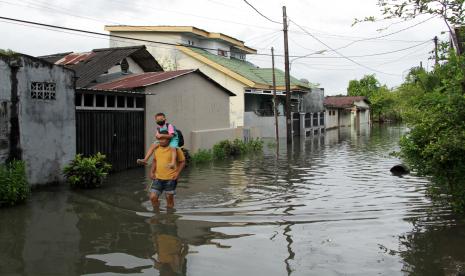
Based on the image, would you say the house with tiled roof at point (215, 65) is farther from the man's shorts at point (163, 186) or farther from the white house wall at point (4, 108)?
the man's shorts at point (163, 186)

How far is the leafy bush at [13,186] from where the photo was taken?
30.4 ft

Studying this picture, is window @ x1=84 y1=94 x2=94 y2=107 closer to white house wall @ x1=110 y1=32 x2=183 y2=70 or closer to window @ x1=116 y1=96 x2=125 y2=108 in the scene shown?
window @ x1=116 y1=96 x2=125 y2=108

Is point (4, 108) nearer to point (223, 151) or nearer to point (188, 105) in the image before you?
point (188, 105)

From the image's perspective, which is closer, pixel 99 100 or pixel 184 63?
pixel 99 100

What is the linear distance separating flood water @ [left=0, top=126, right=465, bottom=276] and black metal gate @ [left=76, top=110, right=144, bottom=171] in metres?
1.83

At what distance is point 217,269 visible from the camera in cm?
577

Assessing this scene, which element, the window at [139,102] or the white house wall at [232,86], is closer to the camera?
the window at [139,102]

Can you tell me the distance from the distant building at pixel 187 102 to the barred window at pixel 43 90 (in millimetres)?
3839

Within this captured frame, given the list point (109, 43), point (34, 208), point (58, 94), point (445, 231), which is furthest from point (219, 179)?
point (109, 43)

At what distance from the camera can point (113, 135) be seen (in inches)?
592

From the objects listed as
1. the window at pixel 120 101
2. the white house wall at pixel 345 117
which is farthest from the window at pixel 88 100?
the white house wall at pixel 345 117

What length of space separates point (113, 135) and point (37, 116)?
369 centimetres

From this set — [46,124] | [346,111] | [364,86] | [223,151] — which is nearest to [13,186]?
[46,124]

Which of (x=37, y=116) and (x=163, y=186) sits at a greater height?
(x=37, y=116)
